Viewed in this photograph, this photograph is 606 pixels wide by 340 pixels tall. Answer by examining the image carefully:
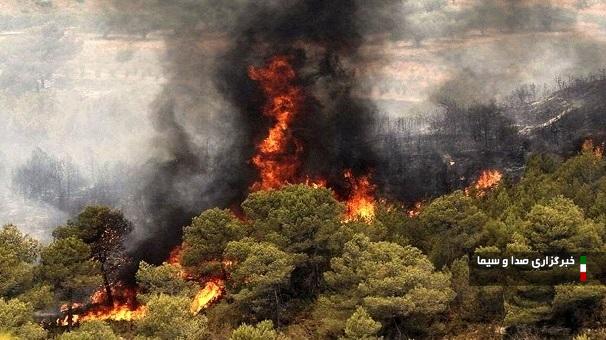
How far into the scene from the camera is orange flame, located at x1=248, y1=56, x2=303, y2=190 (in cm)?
9156

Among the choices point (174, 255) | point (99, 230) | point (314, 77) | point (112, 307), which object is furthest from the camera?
point (314, 77)

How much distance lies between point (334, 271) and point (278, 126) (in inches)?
2037

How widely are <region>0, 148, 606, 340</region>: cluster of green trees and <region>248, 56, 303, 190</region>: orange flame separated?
33.1 m

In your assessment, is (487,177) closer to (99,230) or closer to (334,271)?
(334,271)

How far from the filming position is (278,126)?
94.9 meters

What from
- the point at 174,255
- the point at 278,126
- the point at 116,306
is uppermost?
the point at 278,126

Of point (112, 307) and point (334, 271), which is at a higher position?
point (334, 271)

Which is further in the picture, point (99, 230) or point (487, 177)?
point (487, 177)

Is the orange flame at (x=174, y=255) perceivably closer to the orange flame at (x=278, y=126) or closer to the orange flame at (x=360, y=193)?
the orange flame at (x=278, y=126)

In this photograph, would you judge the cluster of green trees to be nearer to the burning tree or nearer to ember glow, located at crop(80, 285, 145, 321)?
the burning tree

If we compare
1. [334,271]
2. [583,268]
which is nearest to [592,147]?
[583,268]

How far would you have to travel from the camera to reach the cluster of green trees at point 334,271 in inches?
1529

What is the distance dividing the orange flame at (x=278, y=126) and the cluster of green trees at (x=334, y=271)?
33140 millimetres

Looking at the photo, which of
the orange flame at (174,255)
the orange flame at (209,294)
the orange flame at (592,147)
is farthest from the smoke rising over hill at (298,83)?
the orange flame at (209,294)
